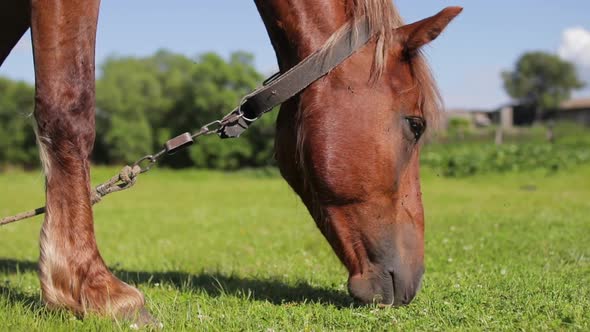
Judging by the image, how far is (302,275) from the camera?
15.1ft

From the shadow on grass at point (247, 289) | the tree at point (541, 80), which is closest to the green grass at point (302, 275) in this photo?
the shadow on grass at point (247, 289)

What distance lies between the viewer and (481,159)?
25234 mm

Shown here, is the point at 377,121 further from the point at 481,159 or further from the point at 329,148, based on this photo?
the point at 481,159

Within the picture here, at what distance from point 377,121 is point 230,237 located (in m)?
6.24

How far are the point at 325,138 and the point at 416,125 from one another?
1.53 ft

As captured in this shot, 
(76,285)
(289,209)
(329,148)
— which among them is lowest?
(289,209)

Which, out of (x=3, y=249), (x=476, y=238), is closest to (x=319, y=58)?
(x=476, y=238)

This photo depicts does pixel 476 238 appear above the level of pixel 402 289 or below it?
below

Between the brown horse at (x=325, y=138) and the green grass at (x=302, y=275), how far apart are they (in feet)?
0.65

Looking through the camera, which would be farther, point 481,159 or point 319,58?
point 481,159

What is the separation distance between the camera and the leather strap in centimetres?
281

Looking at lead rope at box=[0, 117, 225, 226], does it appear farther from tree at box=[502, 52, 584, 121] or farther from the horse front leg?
tree at box=[502, 52, 584, 121]

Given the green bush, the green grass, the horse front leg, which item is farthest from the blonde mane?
the green bush

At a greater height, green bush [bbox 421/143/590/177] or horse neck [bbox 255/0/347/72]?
horse neck [bbox 255/0/347/72]
